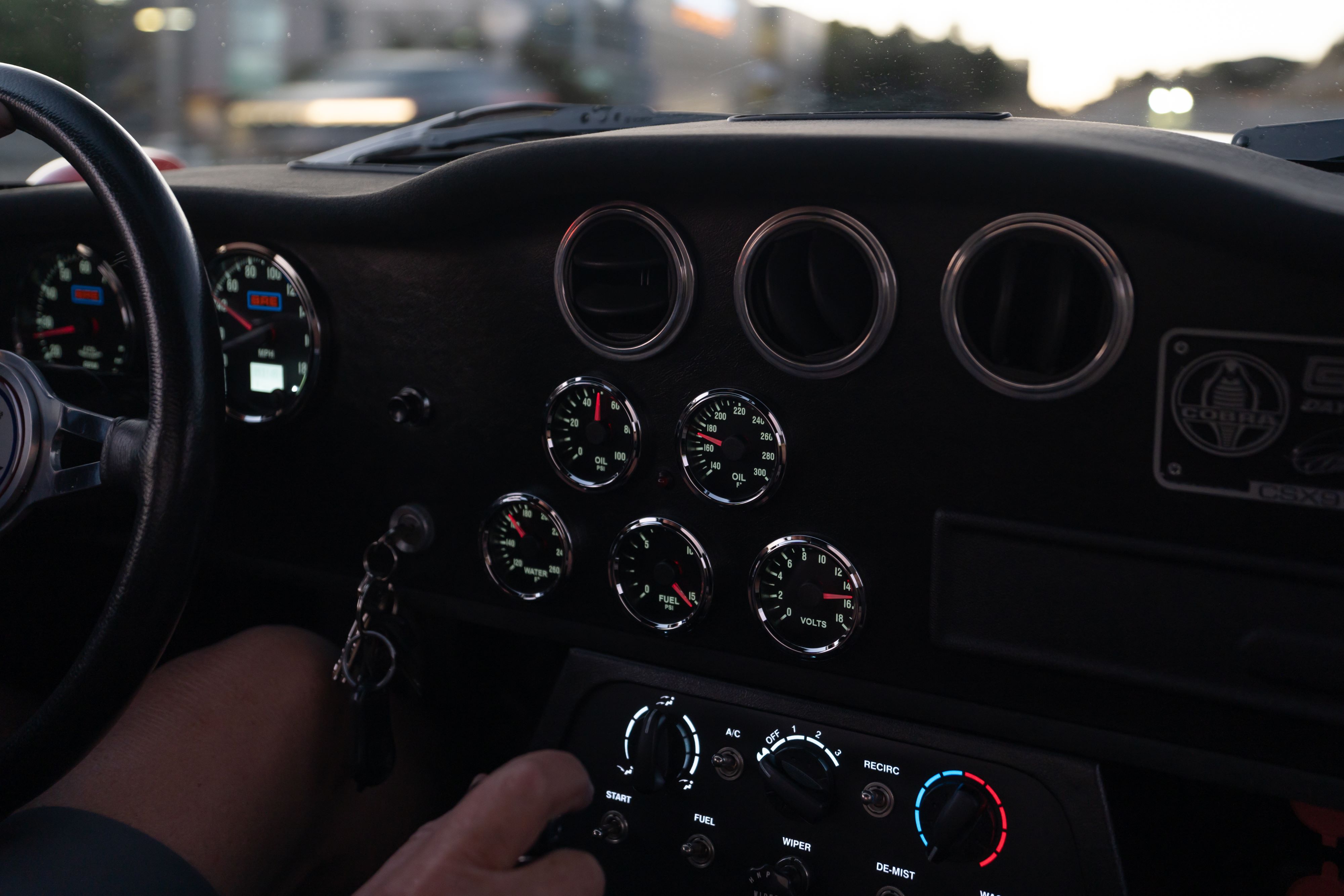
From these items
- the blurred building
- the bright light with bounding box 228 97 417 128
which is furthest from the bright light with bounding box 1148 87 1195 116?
the bright light with bounding box 228 97 417 128

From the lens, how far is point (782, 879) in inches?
54.9

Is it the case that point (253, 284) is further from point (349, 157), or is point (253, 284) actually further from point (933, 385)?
point (933, 385)

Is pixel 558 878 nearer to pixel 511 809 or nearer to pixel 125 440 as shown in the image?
pixel 511 809

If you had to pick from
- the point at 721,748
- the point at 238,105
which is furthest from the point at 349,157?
the point at 721,748

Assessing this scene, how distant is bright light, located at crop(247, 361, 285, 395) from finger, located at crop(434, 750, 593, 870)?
806mm

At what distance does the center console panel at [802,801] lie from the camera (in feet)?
4.29

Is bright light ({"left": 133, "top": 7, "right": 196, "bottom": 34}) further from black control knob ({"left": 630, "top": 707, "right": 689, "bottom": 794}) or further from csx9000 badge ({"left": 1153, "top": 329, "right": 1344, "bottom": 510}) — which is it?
csx9000 badge ({"left": 1153, "top": 329, "right": 1344, "bottom": 510})

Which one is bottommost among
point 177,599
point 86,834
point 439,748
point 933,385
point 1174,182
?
point 439,748

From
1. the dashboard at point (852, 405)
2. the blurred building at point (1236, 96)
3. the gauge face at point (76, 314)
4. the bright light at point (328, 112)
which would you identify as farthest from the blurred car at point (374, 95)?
the blurred building at point (1236, 96)

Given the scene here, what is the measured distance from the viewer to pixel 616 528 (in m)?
1.52

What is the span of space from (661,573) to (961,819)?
0.51 m

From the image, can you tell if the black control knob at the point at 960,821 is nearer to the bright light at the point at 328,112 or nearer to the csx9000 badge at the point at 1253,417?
the csx9000 badge at the point at 1253,417

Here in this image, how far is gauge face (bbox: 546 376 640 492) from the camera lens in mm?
1455

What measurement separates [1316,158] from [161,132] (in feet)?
8.18
